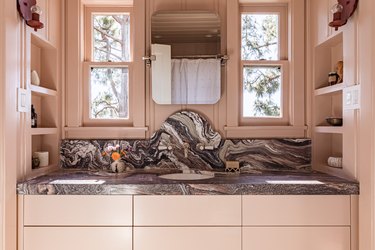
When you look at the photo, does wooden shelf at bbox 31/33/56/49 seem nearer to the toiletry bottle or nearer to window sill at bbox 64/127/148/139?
the toiletry bottle

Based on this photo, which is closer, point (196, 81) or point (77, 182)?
point (77, 182)

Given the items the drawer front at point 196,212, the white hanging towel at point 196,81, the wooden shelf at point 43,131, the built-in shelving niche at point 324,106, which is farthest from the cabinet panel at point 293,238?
the wooden shelf at point 43,131

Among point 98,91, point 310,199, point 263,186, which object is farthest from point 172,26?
point 310,199

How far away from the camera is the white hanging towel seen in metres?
2.51

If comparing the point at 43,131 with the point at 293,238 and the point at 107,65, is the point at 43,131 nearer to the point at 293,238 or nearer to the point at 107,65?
the point at 107,65

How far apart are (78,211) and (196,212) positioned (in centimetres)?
68

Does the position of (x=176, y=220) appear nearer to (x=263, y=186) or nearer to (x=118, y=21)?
(x=263, y=186)

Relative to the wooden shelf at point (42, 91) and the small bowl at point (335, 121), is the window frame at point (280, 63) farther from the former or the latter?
the wooden shelf at point (42, 91)

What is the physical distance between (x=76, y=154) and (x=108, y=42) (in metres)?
0.94

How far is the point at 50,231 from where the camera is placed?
1.90 meters

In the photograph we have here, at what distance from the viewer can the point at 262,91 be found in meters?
2.63

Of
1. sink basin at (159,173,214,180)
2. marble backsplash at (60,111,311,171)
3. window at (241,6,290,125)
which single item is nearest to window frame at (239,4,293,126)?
window at (241,6,290,125)

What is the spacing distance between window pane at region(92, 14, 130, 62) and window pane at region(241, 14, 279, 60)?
952mm

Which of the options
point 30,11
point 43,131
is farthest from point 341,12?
point 43,131
